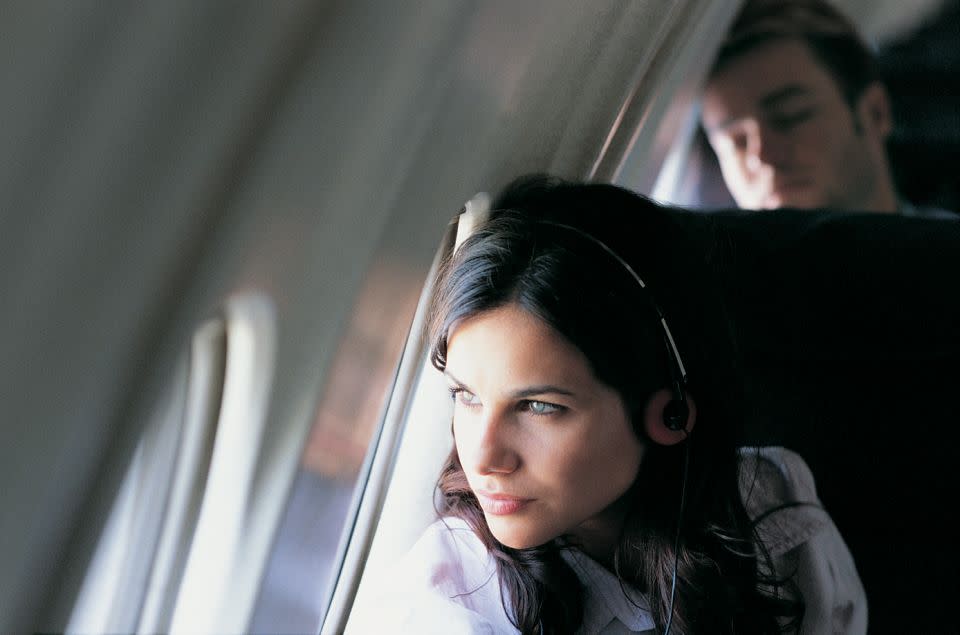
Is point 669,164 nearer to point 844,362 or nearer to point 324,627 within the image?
point 844,362

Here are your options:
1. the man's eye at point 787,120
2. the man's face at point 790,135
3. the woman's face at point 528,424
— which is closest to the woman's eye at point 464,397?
the woman's face at point 528,424

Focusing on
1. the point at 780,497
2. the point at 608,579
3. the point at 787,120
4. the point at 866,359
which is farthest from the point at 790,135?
the point at 608,579

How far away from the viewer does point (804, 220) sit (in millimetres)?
543

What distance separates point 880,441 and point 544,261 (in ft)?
1.02

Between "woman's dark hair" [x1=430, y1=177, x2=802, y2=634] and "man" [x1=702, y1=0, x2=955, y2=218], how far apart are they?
0.29m

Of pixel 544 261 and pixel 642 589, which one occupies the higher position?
pixel 544 261

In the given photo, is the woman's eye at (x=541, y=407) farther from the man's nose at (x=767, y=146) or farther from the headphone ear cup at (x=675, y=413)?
the man's nose at (x=767, y=146)

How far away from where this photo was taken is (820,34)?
2.61 ft

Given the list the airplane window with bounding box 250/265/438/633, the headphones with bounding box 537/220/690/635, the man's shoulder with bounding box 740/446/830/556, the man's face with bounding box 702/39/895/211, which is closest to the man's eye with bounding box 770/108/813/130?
the man's face with bounding box 702/39/895/211

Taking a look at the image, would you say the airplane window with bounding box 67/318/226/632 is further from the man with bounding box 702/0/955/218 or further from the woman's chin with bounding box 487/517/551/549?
the man with bounding box 702/0/955/218

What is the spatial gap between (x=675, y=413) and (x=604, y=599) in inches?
3.4

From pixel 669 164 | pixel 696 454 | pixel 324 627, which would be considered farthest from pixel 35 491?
pixel 669 164

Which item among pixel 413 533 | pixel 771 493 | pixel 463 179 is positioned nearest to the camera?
pixel 463 179

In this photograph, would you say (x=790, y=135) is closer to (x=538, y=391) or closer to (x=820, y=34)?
(x=820, y=34)
